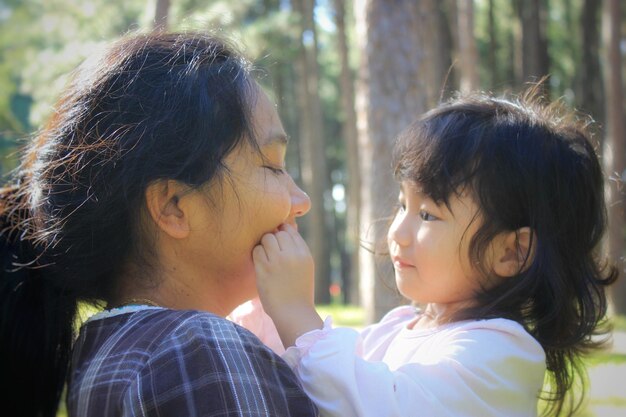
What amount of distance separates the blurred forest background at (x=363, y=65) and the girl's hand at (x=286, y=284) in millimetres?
555

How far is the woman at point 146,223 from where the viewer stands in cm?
158

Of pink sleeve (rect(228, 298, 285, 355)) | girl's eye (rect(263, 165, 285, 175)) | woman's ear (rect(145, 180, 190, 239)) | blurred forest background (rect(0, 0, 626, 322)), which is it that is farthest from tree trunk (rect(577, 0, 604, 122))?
woman's ear (rect(145, 180, 190, 239))

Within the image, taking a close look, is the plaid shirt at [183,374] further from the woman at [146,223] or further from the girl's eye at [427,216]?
the girl's eye at [427,216]

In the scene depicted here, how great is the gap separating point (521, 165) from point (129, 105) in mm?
1072

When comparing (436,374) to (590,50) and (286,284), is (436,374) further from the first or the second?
(590,50)

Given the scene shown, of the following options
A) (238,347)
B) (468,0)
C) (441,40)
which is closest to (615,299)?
(468,0)

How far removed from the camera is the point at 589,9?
63.8 ft

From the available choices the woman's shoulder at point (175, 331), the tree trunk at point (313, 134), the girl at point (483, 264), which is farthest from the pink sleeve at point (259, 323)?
the tree trunk at point (313, 134)

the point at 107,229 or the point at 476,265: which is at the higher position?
the point at 107,229

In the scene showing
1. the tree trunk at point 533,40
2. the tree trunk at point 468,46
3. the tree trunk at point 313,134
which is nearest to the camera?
the tree trunk at point 468,46

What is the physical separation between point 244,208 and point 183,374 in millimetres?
479

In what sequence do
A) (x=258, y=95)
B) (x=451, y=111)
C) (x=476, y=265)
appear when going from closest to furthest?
(x=258, y=95)
(x=476, y=265)
(x=451, y=111)

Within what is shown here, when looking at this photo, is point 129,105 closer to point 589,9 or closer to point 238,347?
point 238,347

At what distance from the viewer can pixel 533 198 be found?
2100 millimetres
